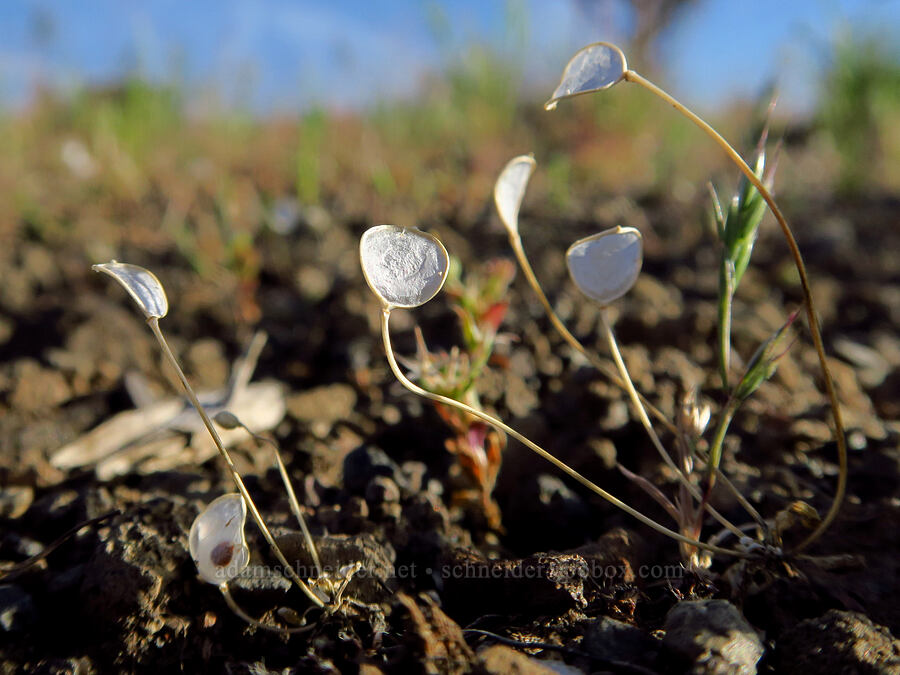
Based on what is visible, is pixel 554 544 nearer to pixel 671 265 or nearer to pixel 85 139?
pixel 671 265

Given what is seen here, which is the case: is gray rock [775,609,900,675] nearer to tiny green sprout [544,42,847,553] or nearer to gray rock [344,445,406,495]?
tiny green sprout [544,42,847,553]

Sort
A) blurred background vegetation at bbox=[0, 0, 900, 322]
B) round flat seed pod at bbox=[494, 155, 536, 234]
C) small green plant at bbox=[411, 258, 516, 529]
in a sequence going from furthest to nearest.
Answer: blurred background vegetation at bbox=[0, 0, 900, 322]
small green plant at bbox=[411, 258, 516, 529]
round flat seed pod at bbox=[494, 155, 536, 234]

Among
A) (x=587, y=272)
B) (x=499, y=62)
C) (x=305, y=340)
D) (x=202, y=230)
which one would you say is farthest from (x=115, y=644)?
(x=499, y=62)

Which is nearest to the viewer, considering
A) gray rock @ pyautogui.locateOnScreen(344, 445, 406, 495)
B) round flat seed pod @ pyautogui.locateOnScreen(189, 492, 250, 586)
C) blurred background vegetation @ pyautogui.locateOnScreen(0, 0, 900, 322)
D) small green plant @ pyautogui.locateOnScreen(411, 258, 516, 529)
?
round flat seed pod @ pyautogui.locateOnScreen(189, 492, 250, 586)

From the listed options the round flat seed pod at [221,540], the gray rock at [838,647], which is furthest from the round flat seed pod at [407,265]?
the gray rock at [838,647]

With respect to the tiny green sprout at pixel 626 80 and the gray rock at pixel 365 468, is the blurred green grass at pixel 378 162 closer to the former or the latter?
the gray rock at pixel 365 468

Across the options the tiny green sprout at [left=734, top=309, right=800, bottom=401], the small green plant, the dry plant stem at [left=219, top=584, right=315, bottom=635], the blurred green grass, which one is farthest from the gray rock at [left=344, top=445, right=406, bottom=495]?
the blurred green grass
